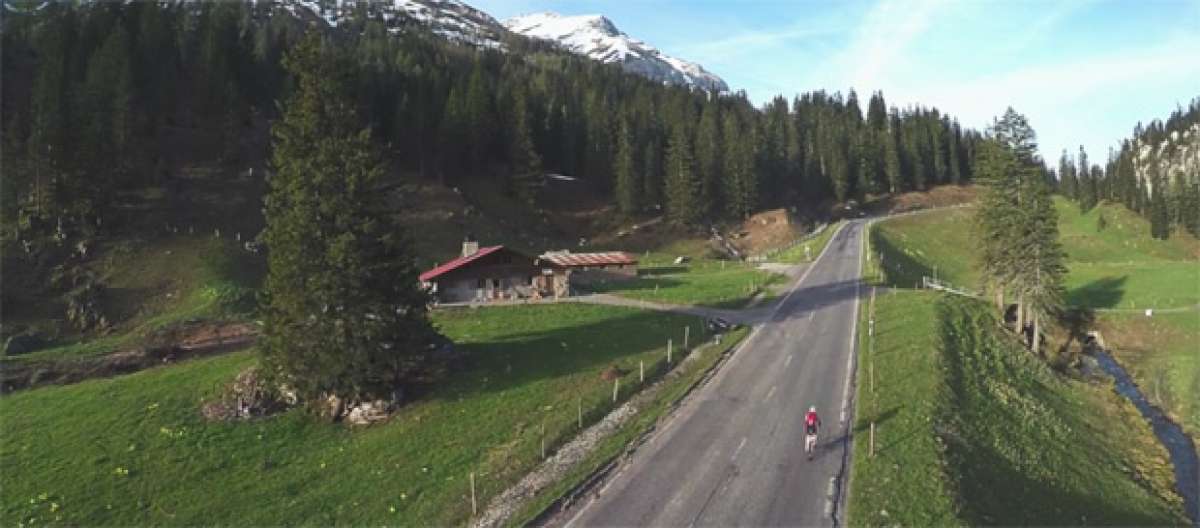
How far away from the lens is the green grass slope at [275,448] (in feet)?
80.8

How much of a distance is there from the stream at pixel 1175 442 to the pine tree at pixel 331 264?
34.9 m

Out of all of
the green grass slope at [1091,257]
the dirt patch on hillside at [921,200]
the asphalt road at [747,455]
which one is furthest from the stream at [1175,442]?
the dirt patch on hillside at [921,200]

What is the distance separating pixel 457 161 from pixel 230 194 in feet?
111

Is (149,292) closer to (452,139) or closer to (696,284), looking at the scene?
(696,284)

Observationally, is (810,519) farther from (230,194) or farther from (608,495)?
(230,194)

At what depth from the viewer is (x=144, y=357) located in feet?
141

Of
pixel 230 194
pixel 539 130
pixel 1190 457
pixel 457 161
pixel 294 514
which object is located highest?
pixel 539 130

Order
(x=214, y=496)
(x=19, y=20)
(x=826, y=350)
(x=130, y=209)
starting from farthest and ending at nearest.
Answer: (x=19, y=20) → (x=130, y=209) → (x=826, y=350) → (x=214, y=496)

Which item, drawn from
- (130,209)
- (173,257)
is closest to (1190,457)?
(173,257)

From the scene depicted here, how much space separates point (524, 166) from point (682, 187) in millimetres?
23688

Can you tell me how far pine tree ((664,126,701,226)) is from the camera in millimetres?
102375

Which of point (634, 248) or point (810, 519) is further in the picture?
point (634, 248)

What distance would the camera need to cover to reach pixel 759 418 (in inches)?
1174

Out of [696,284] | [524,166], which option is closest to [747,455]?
[696,284]
